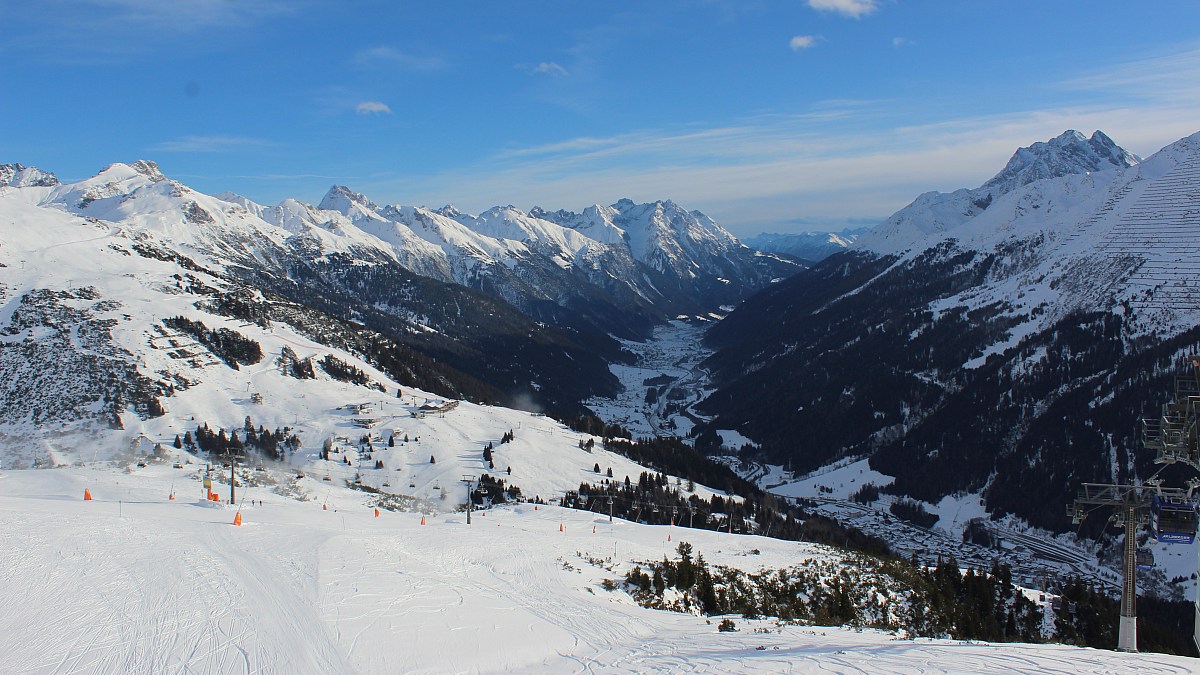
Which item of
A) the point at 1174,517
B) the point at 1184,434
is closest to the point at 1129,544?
the point at 1174,517

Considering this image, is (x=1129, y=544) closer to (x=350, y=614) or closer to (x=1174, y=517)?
(x=1174, y=517)

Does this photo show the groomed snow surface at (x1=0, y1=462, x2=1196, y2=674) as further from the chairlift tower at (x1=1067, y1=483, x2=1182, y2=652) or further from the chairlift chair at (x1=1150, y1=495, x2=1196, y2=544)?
the chairlift chair at (x1=1150, y1=495, x2=1196, y2=544)

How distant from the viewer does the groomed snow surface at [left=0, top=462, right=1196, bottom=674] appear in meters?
19.6

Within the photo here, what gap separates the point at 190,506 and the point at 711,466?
348 ft

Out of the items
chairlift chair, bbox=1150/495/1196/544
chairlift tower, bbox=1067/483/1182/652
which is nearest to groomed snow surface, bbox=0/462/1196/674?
chairlift tower, bbox=1067/483/1182/652

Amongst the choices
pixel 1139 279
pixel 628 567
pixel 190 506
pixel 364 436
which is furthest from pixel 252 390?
pixel 1139 279

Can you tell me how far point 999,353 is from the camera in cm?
19088

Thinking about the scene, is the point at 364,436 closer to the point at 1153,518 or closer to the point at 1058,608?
the point at 1058,608

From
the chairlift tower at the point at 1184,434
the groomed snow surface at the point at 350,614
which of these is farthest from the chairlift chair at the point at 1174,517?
the groomed snow surface at the point at 350,614

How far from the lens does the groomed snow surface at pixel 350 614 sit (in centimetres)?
1961

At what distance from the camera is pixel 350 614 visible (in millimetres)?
23922

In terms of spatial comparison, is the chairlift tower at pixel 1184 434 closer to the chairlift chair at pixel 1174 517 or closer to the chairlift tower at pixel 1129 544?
the chairlift chair at pixel 1174 517

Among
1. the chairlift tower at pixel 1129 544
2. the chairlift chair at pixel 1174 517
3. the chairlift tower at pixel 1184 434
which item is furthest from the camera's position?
the chairlift chair at pixel 1174 517

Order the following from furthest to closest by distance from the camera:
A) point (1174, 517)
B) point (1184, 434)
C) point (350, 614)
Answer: point (1174, 517)
point (350, 614)
point (1184, 434)
